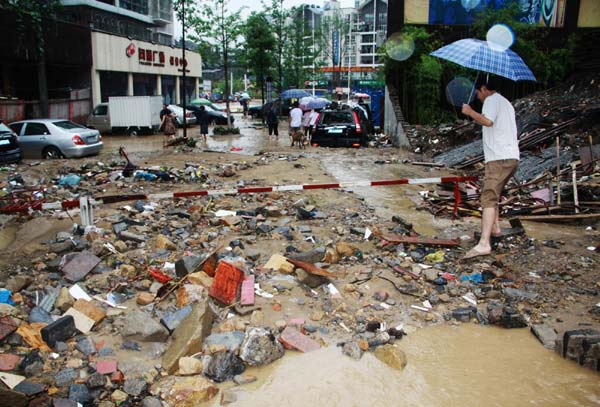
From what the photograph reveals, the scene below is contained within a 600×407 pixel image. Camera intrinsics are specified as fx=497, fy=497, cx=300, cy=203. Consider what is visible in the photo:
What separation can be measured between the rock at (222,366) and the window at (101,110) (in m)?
25.7

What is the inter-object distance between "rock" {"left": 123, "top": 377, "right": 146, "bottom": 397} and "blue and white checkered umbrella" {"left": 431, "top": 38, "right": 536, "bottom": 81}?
465cm

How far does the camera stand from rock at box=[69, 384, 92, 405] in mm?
3393

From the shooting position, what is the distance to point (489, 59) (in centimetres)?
588

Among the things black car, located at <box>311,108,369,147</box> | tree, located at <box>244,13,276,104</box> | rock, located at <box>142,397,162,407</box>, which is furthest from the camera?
tree, located at <box>244,13,276,104</box>

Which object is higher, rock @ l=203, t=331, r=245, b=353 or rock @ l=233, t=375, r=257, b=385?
rock @ l=203, t=331, r=245, b=353

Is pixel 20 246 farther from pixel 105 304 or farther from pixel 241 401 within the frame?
pixel 241 401

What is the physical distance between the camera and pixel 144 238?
21.4 ft

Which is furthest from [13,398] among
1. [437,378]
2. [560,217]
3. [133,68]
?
[133,68]

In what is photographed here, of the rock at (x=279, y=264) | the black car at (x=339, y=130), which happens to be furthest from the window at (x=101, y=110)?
the rock at (x=279, y=264)

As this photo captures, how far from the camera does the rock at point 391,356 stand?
3.92 m

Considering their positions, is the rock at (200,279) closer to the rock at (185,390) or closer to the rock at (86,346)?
the rock at (86,346)

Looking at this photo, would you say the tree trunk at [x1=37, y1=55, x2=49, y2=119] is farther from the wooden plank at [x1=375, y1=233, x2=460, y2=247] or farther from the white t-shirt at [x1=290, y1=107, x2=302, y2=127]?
the wooden plank at [x1=375, y1=233, x2=460, y2=247]

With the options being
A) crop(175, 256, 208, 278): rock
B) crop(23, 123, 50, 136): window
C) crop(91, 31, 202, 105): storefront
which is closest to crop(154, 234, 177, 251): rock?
crop(175, 256, 208, 278): rock

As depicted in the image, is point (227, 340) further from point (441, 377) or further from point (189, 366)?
point (441, 377)
